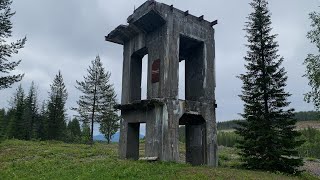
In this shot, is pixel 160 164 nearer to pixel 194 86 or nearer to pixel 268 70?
pixel 194 86

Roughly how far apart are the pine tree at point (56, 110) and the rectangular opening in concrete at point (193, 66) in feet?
135

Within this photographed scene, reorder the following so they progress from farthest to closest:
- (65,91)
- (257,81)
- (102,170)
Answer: (65,91), (257,81), (102,170)

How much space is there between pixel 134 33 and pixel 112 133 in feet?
121

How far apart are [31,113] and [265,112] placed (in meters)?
55.1

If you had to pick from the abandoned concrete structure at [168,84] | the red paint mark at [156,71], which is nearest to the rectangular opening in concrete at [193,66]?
the abandoned concrete structure at [168,84]

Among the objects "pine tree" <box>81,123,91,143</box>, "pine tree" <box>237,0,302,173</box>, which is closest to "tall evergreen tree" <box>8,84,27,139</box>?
"pine tree" <box>81,123,91,143</box>

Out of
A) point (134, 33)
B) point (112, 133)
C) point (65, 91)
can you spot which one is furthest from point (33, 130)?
point (134, 33)

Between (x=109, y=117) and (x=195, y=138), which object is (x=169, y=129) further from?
(x=109, y=117)

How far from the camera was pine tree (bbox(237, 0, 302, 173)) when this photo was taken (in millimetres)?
20188

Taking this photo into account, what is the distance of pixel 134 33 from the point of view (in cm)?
2345

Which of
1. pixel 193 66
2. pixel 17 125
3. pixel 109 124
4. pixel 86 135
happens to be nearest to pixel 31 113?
pixel 17 125

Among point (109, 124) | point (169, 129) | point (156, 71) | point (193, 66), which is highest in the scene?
point (193, 66)

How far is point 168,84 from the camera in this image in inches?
785

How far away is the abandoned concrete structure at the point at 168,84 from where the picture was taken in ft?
64.4
